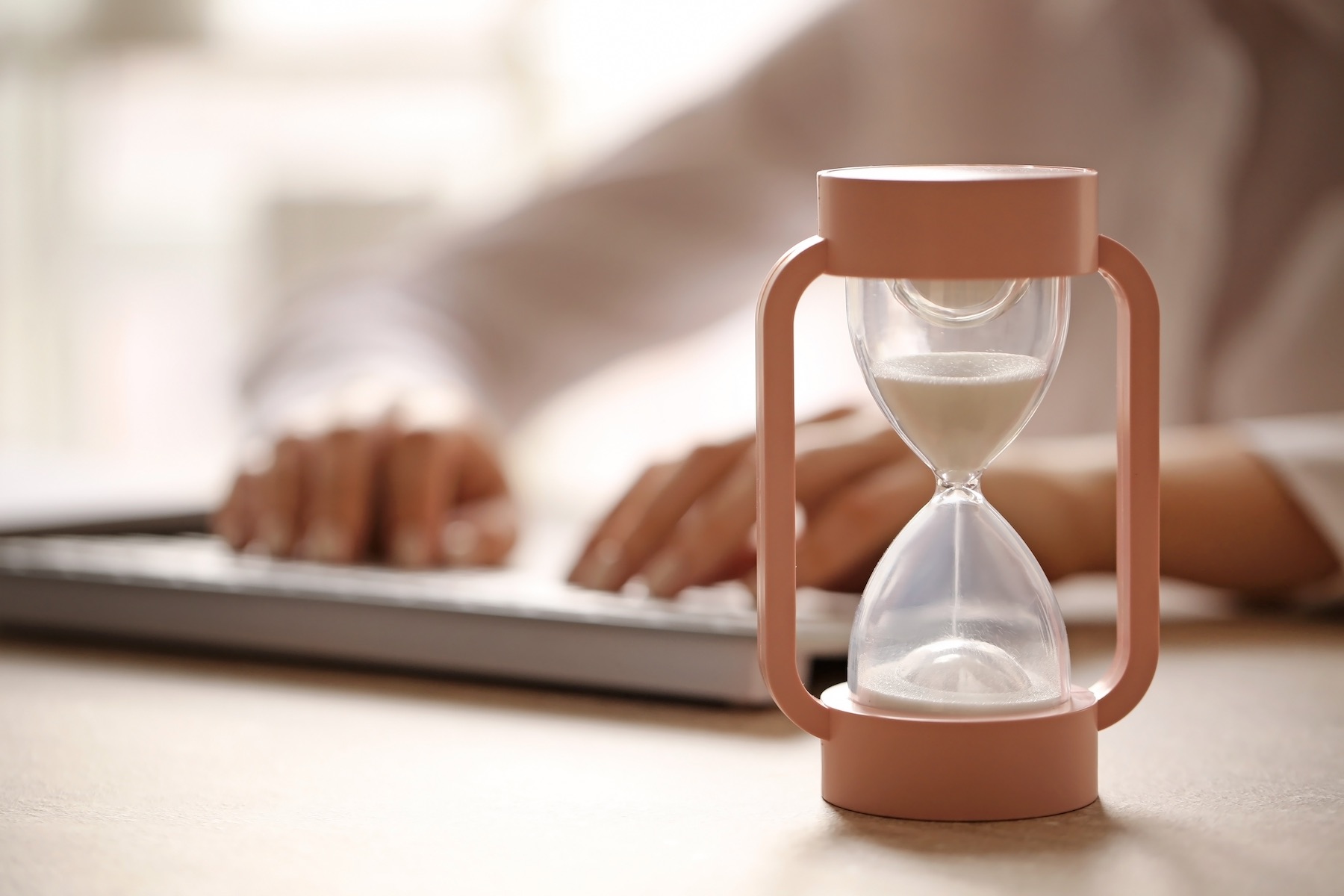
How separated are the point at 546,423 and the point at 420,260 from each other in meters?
1.05

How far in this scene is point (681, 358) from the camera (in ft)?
8.33

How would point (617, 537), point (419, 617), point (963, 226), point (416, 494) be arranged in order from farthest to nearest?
1. point (416, 494)
2. point (617, 537)
3. point (419, 617)
4. point (963, 226)

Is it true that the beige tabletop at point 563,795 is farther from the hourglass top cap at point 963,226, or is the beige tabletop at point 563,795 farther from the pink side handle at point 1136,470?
the hourglass top cap at point 963,226

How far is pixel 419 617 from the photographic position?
78 centimetres

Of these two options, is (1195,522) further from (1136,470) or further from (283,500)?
(283,500)

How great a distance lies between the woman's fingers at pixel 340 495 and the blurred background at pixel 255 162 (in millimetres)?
1435

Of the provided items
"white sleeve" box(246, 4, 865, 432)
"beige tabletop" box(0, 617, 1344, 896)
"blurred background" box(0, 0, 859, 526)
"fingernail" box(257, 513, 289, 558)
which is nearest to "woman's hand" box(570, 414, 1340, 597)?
"beige tabletop" box(0, 617, 1344, 896)

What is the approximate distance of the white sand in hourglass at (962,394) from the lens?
20.7 inches

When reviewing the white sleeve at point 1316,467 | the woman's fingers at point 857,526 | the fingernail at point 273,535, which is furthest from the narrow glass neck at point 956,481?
the fingernail at point 273,535

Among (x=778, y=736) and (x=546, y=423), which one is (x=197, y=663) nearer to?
(x=778, y=736)

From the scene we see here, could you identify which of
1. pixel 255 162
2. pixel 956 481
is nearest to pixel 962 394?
pixel 956 481

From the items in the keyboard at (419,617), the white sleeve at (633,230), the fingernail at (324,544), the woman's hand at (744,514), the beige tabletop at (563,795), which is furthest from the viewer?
the white sleeve at (633,230)

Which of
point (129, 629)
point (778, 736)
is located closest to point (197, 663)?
point (129, 629)

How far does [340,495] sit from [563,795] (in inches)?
17.3
